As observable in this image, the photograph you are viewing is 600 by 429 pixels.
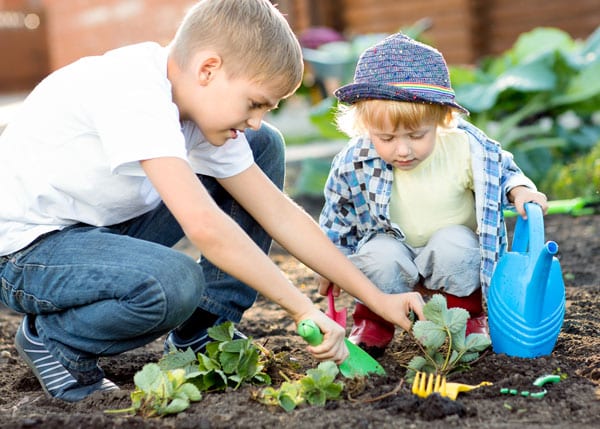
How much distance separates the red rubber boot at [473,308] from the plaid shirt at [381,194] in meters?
0.09

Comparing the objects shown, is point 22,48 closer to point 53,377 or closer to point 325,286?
point 325,286

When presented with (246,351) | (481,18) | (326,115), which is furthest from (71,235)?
(481,18)

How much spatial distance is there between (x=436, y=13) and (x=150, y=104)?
612 centimetres

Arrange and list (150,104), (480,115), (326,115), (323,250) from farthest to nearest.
Result: (480,115) → (326,115) → (323,250) → (150,104)

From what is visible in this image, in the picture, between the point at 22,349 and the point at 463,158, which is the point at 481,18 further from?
the point at 22,349

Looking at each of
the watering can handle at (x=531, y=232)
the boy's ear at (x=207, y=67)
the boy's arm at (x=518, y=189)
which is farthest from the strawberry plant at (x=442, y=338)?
the boy's ear at (x=207, y=67)

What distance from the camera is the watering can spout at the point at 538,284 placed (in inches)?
77.2

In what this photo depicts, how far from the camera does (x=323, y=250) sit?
2.21 m

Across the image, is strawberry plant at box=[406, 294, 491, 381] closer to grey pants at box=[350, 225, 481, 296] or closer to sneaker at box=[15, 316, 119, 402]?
grey pants at box=[350, 225, 481, 296]

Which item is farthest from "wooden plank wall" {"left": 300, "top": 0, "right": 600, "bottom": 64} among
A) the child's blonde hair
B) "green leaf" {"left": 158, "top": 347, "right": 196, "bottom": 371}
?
"green leaf" {"left": 158, "top": 347, "right": 196, "bottom": 371}

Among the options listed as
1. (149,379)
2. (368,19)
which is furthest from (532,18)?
(149,379)

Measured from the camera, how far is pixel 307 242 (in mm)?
2229

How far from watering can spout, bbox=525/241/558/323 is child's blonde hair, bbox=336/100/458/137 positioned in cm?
47

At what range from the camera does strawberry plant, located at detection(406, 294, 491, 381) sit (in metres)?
2.01
